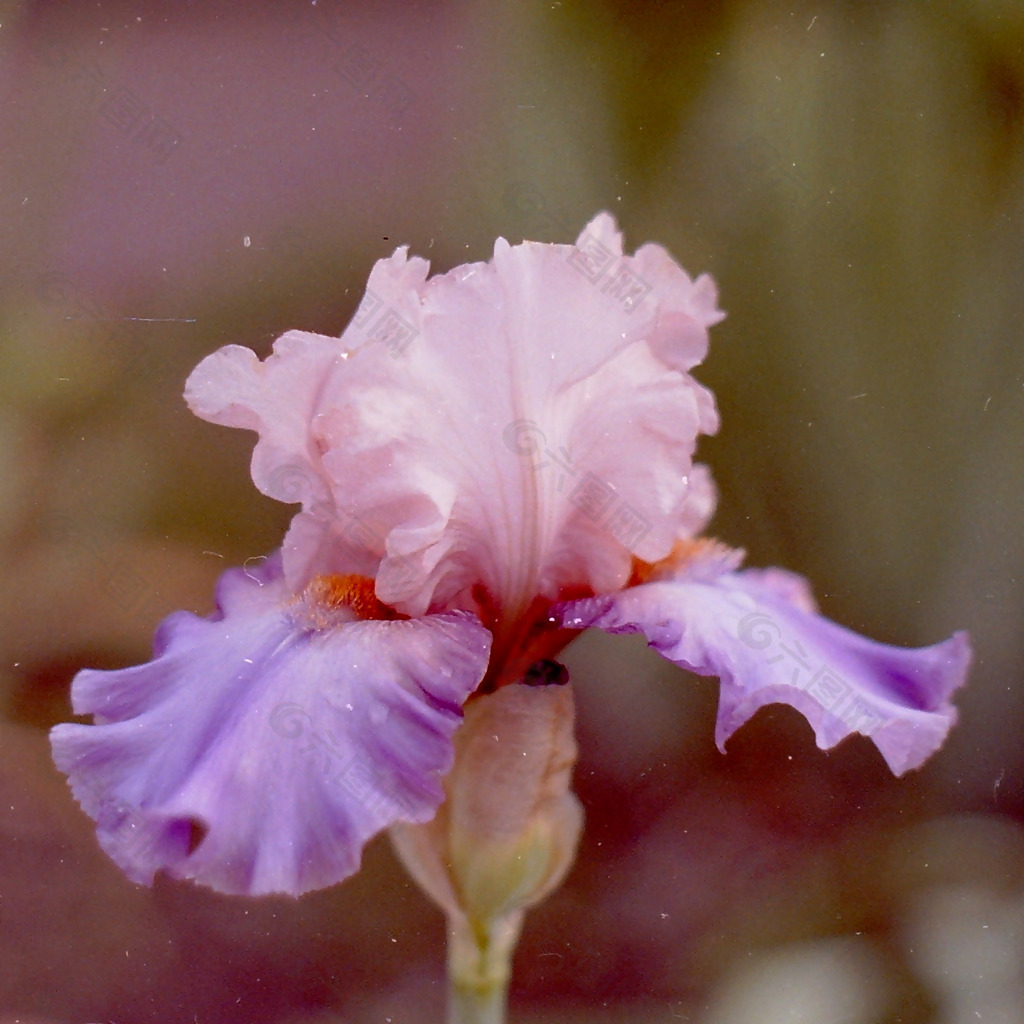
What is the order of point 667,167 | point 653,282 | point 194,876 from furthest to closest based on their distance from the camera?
point 667,167 < point 653,282 < point 194,876

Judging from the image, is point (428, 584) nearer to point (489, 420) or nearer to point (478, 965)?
point (489, 420)

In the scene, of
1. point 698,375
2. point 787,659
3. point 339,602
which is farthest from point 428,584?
point 698,375

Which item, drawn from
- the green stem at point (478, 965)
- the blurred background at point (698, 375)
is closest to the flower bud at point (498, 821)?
the green stem at point (478, 965)

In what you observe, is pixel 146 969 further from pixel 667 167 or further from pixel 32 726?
pixel 667 167

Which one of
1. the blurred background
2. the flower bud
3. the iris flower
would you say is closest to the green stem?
the flower bud

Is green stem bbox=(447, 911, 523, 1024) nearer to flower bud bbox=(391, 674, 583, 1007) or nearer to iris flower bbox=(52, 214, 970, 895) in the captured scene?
flower bud bbox=(391, 674, 583, 1007)

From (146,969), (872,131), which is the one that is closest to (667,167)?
(872,131)
